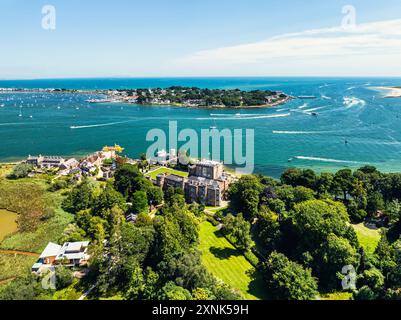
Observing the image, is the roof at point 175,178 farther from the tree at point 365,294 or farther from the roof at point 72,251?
the tree at point 365,294

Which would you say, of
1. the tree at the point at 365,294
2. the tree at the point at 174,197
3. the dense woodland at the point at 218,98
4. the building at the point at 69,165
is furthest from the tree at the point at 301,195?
the dense woodland at the point at 218,98

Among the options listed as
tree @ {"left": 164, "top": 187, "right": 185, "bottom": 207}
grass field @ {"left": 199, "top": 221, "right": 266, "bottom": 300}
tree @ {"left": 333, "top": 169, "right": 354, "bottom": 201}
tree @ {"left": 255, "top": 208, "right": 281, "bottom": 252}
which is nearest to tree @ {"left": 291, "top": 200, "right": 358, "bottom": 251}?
tree @ {"left": 255, "top": 208, "right": 281, "bottom": 252}

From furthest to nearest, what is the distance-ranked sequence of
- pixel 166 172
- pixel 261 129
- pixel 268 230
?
pixel 261 129 → pixel 166 172 → pixel 268 230

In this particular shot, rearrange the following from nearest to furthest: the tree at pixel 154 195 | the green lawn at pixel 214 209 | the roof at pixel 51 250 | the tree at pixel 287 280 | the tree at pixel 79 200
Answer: the tree at pixel 287 280 → the roof at pixel 51 250 → the tree at pixel 79 200 → the green lawn at pixel 214 209 → the tree at pixel 154 195

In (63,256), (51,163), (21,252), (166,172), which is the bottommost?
(21,252)

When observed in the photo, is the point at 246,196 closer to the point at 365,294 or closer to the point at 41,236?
→ the point at 365,294

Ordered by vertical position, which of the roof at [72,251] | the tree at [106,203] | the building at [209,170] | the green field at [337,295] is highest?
the building at [209,170]

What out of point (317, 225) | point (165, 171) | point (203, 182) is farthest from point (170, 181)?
point (317, 225)
